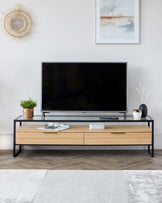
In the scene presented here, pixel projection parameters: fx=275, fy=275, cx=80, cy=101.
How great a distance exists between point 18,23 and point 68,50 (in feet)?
2.72

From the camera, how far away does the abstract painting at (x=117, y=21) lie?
3.94 m

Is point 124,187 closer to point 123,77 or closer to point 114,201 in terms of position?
point 114,201

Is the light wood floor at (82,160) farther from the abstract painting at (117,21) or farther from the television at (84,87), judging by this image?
the abstract painting at (117,21)

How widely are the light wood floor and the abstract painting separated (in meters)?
1.62

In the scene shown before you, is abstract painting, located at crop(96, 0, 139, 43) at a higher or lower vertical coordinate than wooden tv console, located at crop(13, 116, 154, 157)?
higher

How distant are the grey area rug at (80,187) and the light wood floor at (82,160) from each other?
72 cm

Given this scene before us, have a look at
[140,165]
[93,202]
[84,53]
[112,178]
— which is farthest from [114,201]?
[84,53]

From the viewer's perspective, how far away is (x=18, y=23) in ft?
13.1

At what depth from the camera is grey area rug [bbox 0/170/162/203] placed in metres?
1.85

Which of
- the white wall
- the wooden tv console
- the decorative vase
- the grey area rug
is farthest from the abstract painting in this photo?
the grey area rug

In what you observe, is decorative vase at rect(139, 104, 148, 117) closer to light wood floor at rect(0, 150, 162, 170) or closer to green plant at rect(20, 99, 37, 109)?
light wood floor at rect(0, 150, 162, 170)

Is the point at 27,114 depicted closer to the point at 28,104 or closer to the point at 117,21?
the point at 28,104

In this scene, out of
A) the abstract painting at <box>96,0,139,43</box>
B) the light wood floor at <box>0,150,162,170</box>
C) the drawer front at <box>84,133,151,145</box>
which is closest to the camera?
the light wood floor at <box>0,150,162,170</box>

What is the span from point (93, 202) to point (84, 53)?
102 inches
